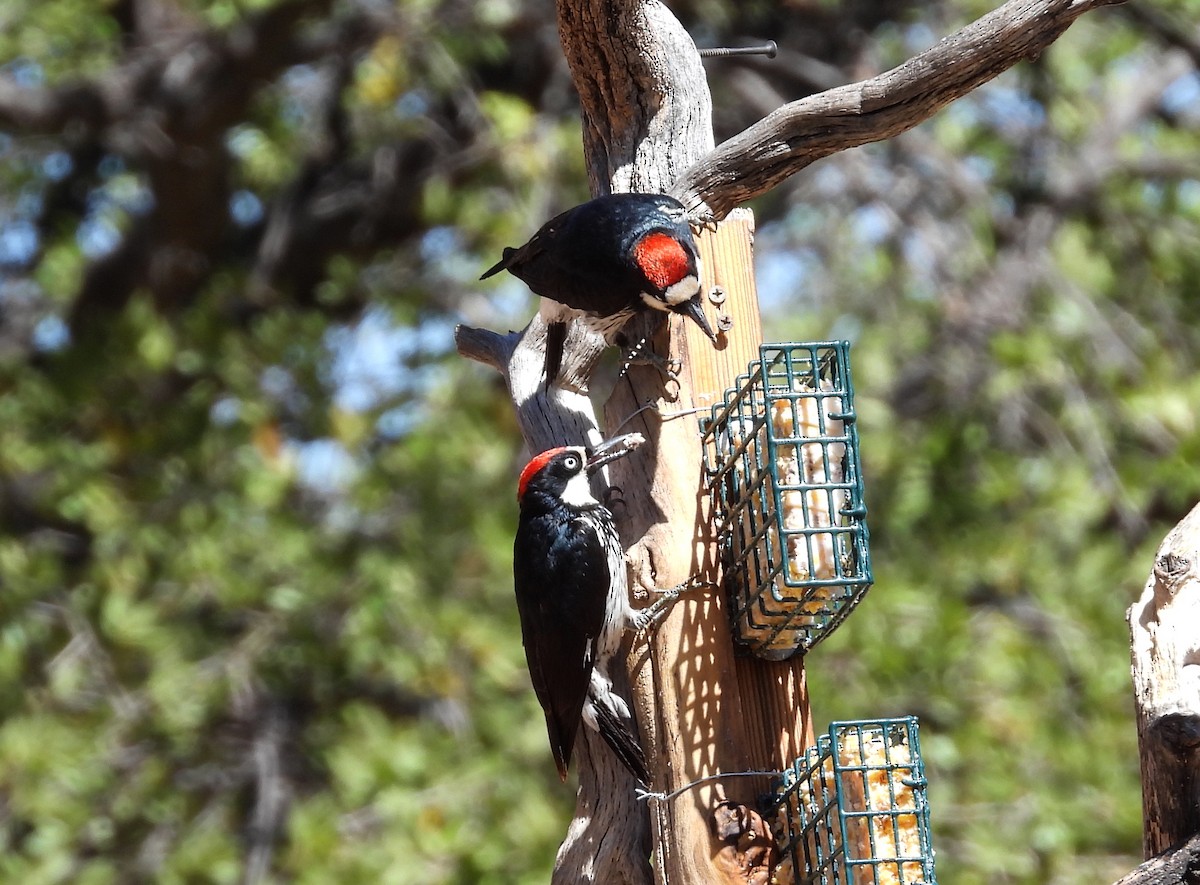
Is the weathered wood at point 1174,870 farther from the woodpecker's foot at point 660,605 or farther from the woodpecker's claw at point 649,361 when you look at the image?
the woodpecker's claw at point 649,361

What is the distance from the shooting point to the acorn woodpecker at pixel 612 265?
4.07m

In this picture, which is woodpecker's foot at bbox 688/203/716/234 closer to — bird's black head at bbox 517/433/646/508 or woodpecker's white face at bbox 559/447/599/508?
bird's black head at bbox 517/433/646/508

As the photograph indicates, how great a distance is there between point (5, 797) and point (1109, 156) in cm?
648

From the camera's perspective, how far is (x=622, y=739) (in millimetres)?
4121

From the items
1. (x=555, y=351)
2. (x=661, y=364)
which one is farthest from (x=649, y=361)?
(x=555, y=351)

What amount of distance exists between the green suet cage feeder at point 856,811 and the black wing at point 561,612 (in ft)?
2.22

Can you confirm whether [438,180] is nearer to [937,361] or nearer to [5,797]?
[937,361]

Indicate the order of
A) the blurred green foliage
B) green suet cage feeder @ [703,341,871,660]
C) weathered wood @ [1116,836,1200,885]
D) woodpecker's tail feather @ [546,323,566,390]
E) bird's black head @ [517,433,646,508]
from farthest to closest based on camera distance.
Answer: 1. the blurred green foliage
2. woodpecker's tail feather @ [546,323,566,390]
3. bird's black head @ [517,433,646,508]
4. green suet cage feeder @ [703,341,871,660]
5. weathered wood @ [1116,836,1200,885]

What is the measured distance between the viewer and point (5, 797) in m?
7.53

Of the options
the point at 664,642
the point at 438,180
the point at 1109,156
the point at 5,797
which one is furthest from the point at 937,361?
the point at 5,797

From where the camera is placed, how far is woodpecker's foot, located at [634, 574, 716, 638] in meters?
4.03

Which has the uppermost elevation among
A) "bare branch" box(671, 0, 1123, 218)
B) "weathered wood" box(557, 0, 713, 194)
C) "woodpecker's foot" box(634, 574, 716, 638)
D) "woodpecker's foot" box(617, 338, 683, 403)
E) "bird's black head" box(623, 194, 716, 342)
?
"weathered wood" box(557, 0, 713, 194)

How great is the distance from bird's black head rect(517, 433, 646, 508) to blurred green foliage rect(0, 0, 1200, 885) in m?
2.86

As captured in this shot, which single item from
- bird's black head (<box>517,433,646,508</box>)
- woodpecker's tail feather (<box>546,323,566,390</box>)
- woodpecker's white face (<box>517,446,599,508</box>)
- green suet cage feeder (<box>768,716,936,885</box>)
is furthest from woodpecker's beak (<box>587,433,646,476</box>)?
green suet cage feeder (<box>768,716,936,885</box>)
